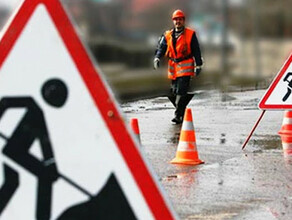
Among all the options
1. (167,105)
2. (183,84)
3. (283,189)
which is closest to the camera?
(283,189)

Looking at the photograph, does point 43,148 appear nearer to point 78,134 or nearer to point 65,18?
point 78,134

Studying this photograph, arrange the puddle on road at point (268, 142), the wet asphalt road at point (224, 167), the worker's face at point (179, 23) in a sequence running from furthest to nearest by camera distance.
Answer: the worker's face at point (179, 23)
the puddle on road at point (268, 142)
the wet asphalt road at point (224, 167)

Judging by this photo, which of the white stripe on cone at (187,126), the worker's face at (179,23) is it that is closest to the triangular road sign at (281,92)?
the white stripe on cone at (187,126)

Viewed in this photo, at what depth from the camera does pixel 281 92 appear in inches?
Answer: 388

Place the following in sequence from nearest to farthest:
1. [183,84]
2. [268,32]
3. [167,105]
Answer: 1. [268,32]
2. [183,84]
3. [167,105]

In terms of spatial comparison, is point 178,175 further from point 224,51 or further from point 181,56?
point 224,51

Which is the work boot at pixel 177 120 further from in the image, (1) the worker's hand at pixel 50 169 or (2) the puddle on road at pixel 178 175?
(1) the worker's hand at pixel 50 169

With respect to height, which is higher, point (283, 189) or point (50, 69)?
point (283, 189)

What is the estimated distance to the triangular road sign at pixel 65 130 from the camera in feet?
9.21

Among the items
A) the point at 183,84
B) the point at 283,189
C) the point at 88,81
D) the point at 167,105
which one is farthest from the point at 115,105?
the point at 167,105

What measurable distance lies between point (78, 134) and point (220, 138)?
881 centimetres

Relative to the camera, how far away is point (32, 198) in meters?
2.86

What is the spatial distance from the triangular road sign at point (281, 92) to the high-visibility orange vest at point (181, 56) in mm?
3743

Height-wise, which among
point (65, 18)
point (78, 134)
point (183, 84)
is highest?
point (183, 84)
